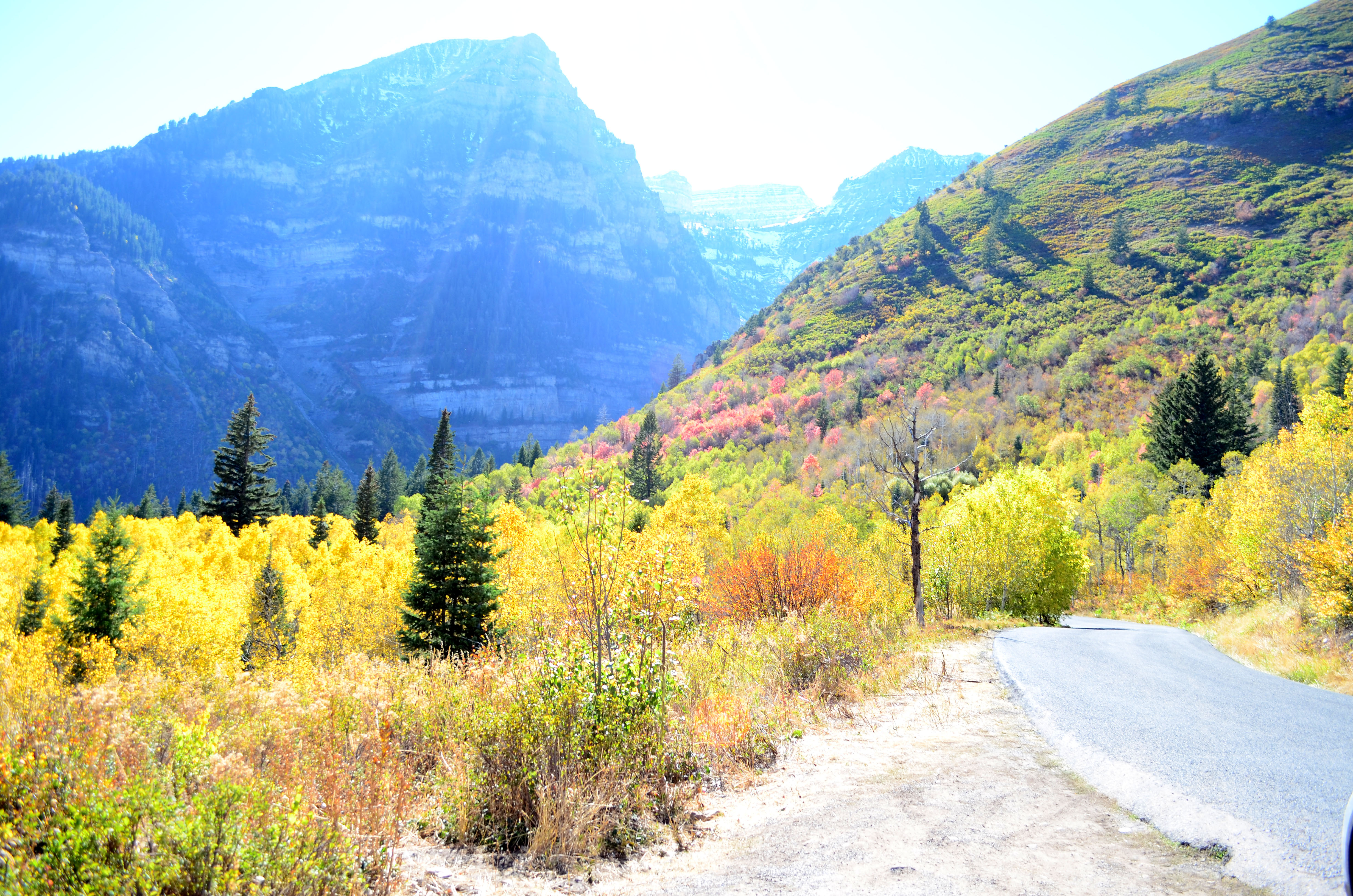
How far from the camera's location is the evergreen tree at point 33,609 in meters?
23.2

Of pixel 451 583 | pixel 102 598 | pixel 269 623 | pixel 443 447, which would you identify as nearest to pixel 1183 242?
pixel 443 447

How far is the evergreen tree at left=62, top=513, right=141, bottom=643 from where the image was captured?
1827 centimetres

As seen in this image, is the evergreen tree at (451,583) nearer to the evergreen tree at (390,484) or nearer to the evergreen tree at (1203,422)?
the evergreen tree at (1203,422)

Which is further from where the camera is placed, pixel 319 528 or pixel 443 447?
pixel 319 528

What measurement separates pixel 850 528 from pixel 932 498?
18.9 ft

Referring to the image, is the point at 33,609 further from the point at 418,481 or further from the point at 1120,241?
the point at 1120,241

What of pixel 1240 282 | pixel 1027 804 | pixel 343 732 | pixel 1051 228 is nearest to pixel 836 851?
pixel 1027 804

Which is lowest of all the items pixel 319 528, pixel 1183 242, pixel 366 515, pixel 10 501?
pixel 319 528

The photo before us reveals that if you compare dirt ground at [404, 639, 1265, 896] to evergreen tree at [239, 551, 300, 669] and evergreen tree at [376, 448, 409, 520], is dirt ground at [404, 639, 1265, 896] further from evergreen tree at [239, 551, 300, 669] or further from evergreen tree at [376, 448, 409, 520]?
evergreen tree at [376, 448, 409, 520]

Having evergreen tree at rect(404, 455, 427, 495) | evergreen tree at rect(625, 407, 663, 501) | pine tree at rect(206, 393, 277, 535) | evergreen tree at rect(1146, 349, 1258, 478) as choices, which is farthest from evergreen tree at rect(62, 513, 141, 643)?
evergreen tree at rect(404, 455, 427, 495)

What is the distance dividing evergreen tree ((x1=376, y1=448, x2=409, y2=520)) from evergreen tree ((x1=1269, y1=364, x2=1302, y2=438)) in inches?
3269

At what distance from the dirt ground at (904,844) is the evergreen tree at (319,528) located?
44.5 meters

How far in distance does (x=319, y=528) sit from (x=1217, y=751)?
57238 mm

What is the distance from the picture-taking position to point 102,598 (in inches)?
729
